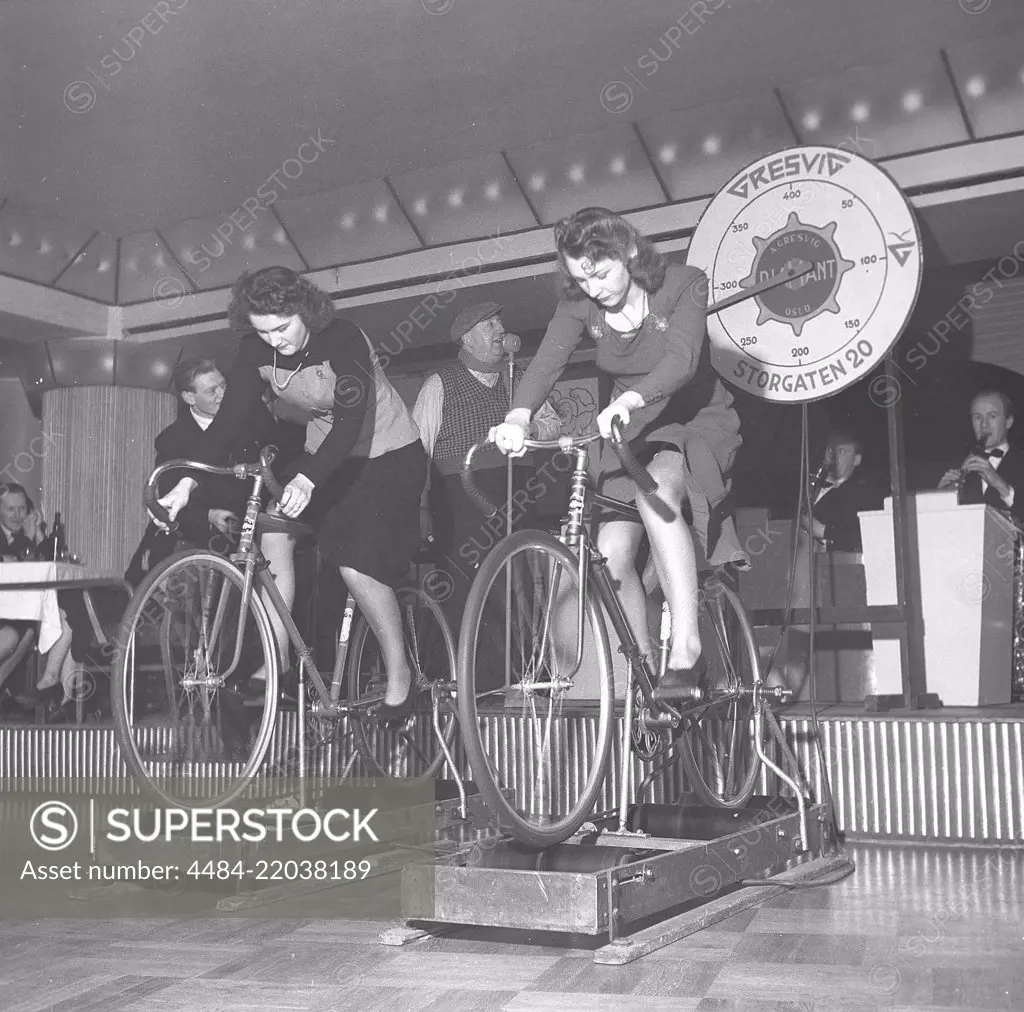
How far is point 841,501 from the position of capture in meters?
4.94

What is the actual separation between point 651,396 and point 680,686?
2.11 ft

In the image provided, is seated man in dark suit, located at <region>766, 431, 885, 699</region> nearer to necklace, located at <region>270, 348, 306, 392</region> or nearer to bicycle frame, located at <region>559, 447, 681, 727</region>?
bicycle frame, located at <region>559, 447, 681, 727</region>

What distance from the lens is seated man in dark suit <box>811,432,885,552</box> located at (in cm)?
482

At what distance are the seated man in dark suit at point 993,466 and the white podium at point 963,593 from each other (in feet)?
1.19

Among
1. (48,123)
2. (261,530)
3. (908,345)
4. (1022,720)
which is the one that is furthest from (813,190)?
(48,123)

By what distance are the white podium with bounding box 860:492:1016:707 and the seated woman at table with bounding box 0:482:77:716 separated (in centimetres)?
342

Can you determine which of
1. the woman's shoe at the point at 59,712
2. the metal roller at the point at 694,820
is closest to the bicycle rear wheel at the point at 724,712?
the metal roller at the point at 694,820

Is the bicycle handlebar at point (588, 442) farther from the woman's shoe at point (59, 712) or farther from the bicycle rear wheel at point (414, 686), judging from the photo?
the woman's shoe at point (59, 712)

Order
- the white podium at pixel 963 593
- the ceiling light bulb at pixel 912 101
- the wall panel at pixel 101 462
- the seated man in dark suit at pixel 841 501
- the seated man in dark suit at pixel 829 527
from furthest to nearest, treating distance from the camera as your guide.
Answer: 1. the wall panel at pixel 101 462
2. the seated man in dark suit at pixel 841 501
3. the ceiling light bulb at pixel 912 101
4. the seated man in dark suit at pixel 829 527
5. the white podium at pixel 963 593

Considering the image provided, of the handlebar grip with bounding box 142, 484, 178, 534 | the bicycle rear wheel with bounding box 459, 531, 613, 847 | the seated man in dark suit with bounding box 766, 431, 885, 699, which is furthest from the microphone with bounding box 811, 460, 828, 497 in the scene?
the handlebar grip with bounding box 142, 484, 178, 534

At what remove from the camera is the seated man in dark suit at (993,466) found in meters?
4.54

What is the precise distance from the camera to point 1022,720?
3133 millimetres

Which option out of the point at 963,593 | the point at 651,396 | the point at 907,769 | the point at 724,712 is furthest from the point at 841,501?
the point at 651,396

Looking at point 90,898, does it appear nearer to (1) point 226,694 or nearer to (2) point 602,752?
(1) point 226,694
